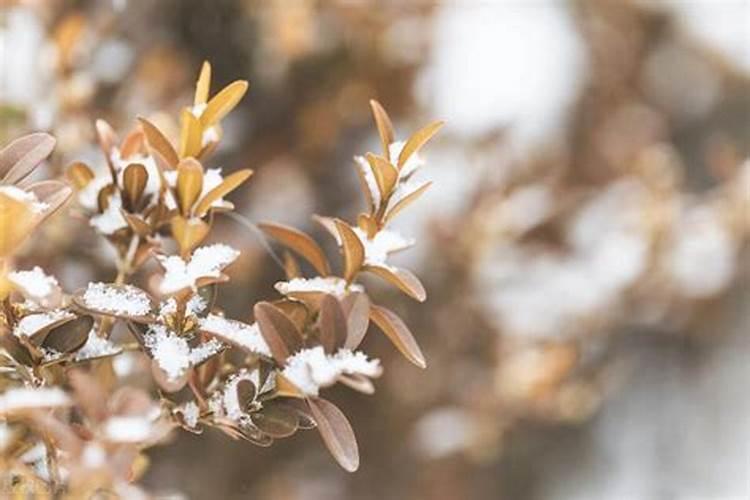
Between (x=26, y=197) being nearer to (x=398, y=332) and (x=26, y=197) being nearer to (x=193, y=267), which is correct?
(x=193, y=267)

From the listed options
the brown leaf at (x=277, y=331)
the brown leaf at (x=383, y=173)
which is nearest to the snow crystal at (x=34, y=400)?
the brown leaf at (x=277, y=331)

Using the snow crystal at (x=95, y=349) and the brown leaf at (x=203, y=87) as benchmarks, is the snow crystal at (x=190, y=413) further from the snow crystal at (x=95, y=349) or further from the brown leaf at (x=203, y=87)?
the brown leaf at (x=203, y=87)

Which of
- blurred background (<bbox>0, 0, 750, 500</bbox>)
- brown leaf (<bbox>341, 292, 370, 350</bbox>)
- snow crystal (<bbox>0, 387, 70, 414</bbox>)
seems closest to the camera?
snow crystal (<bbox>0, 387, 70, 414</bbox>)

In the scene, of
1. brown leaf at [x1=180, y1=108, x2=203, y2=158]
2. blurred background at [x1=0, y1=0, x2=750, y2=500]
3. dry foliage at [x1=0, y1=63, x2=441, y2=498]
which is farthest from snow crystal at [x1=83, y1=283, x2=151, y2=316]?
blurred background at [x1=0, y1=0, x2=750, y2=500]

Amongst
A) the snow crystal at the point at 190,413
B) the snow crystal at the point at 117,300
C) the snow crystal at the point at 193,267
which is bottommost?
the snow crystal at the point at 190,413

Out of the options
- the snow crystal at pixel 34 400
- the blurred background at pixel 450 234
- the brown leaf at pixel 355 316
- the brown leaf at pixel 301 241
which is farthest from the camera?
the blurred background at pixel 450 234

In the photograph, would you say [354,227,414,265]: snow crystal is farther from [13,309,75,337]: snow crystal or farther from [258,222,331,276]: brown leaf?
[13,309,75,337]: snow crystal
